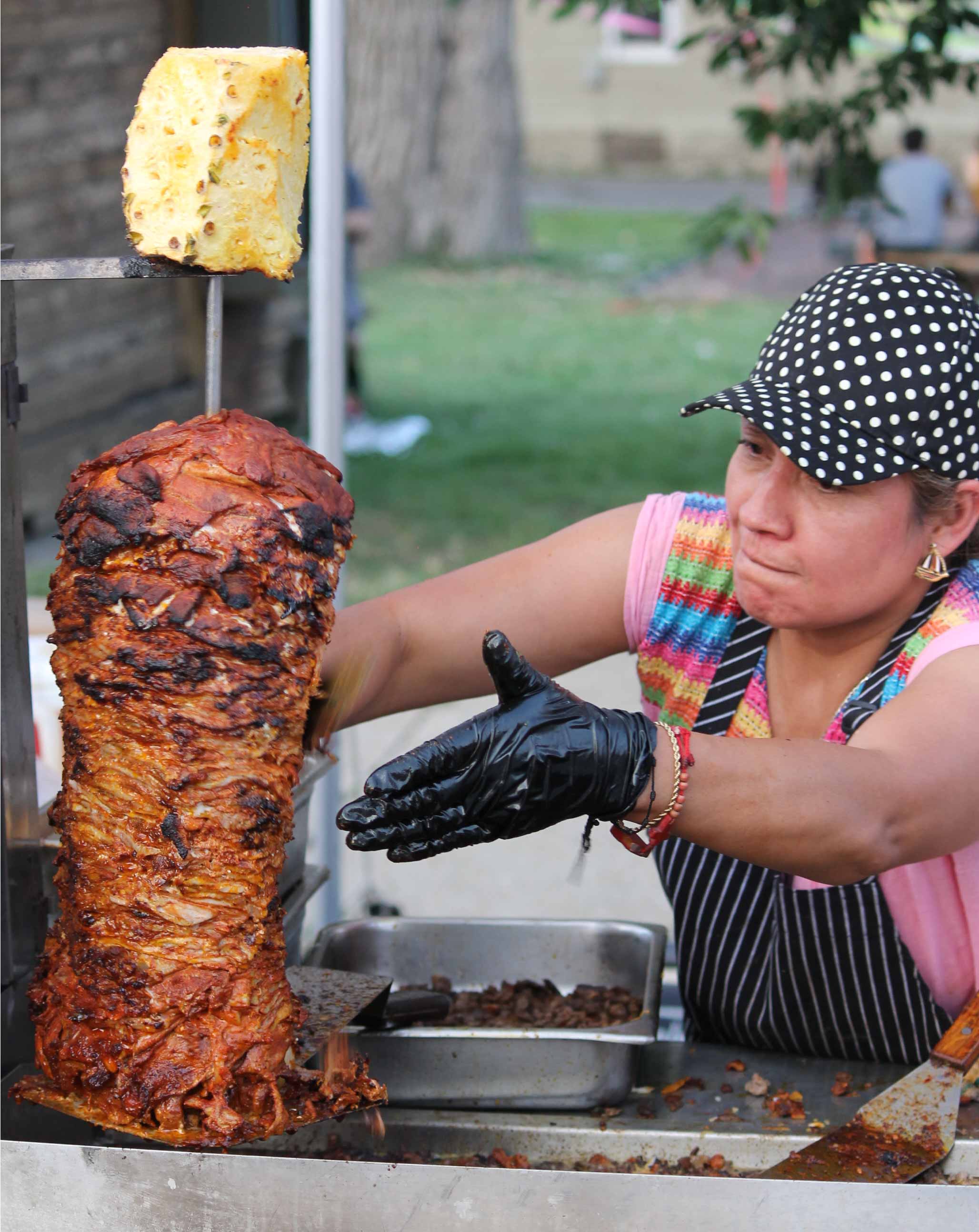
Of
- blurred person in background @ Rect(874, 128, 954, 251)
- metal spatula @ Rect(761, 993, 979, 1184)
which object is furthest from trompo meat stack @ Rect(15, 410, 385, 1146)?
blurred person in background @ Rect(874, 128, 954, 251)

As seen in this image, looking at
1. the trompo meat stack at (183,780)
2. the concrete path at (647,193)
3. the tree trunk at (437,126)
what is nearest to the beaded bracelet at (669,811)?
the trompo meat stack at (183,780)

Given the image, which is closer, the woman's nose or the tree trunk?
the woman's nose

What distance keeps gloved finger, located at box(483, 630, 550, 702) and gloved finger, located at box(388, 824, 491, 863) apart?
0.44 ft

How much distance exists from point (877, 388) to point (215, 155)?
87 centimetres

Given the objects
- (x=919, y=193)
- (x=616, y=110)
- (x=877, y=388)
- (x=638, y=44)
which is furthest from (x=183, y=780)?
(x=638, y=44)

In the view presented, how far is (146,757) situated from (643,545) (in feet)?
3.09

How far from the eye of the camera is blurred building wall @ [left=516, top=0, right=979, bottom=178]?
24031mm

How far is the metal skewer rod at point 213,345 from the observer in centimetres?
159

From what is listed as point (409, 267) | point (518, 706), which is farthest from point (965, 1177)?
point (409, 267)

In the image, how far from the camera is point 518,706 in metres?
1.43

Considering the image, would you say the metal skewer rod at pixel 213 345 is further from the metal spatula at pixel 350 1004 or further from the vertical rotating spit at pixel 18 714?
the metal spatula at pixel 350 1004

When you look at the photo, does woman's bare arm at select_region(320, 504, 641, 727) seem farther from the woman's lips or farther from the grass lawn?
the grass lawn

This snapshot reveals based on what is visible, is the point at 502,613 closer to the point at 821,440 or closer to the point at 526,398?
the point at 821,440

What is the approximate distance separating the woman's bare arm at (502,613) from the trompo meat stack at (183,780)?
21.7 inches
